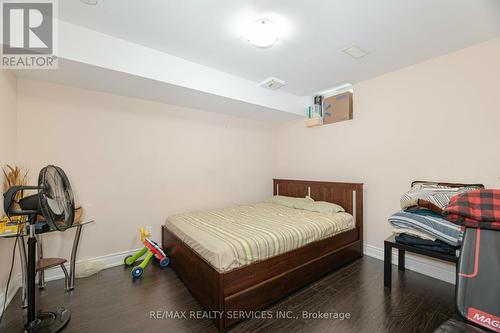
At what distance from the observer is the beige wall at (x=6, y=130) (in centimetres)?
189

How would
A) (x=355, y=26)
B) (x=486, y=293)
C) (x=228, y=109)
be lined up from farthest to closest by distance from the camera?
(x=228, y=109) < (x=355, y=26) < (x=486, y=293)

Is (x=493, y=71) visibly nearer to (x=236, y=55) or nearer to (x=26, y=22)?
(x=236, y=55)

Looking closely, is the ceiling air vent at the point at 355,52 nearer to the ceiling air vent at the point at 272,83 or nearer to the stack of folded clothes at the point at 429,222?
the ceiling air vent at the point at 272,83

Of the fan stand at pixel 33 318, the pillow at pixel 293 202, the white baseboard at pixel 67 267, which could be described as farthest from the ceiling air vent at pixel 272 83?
the white baseboard at pixel 67 267

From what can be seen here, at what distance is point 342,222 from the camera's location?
2.75 m

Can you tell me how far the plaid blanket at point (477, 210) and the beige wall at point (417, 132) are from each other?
152 cm

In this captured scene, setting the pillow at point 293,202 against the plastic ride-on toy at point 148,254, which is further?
the pillow at point 293,202

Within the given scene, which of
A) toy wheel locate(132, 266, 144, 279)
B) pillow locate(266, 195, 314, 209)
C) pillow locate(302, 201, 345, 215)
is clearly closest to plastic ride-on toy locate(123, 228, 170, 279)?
toy wheel locate(132, 266, 144, 279)

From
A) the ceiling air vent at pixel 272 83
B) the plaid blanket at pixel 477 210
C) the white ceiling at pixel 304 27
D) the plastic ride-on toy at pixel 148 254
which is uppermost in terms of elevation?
the white ceiling at pixel 304 27

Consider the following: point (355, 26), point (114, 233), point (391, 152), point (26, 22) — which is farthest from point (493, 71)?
point (114, 233)

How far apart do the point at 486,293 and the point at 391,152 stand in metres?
2.14

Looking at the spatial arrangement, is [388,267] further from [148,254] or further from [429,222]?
[148,254]

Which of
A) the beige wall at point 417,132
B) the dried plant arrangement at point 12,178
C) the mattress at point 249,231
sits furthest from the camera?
the beige wall at point 417,132

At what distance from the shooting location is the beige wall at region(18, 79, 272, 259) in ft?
7.85
